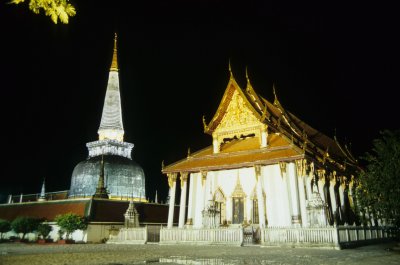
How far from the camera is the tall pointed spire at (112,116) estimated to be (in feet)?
170

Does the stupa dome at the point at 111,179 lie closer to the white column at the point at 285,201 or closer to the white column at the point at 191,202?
the white column at the point at 191,202

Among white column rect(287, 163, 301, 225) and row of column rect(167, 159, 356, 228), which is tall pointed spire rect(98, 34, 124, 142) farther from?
→ white column rect(287, 163, 301, 225)

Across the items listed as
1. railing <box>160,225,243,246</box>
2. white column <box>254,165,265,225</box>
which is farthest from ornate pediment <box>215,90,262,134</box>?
railing <box>160,225,243,246</box>

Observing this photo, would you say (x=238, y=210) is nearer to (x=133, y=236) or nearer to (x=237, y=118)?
(x=237, y=118)

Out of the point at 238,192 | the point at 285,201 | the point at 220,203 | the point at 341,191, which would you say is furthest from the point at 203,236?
the point at 341,191

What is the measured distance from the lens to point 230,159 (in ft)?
67.3

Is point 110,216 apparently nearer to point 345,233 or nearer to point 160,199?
point 345,233

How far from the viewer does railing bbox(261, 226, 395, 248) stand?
45.8 ft

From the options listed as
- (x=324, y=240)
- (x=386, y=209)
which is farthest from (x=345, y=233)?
(x=386, y=209)

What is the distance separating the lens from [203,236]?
17531 millimetres

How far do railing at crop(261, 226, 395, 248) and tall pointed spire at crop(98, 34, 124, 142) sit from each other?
Result: 39272 millimetres

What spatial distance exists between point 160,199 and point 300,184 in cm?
4436

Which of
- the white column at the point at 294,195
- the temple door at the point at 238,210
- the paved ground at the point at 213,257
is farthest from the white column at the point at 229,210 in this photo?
the paved ground at the point at 213,257

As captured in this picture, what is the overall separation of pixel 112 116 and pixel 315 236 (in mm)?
41990
